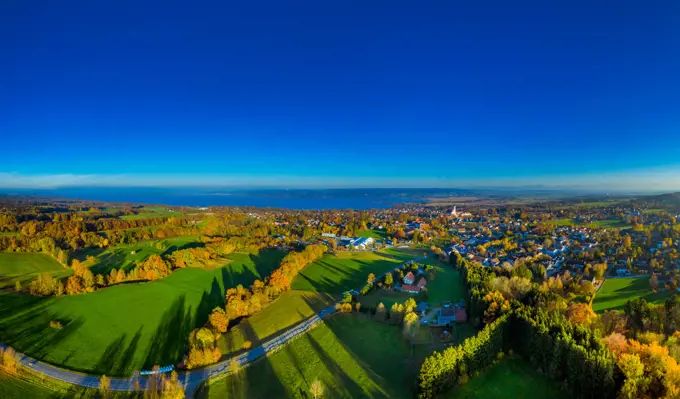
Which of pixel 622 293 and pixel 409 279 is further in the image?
pixel 409 279

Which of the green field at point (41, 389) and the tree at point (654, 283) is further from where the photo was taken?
the tree at point (654, 283)

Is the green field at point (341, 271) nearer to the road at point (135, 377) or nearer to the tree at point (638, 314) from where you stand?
the road at point (135, 377)

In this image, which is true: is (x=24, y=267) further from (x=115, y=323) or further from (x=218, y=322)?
(x=218, y=322)

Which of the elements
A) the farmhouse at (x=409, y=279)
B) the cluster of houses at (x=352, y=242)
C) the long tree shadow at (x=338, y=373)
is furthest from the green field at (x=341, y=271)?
the long tree shadow at (x=338, y=373)

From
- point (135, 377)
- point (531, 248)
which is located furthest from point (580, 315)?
point (531, 248)

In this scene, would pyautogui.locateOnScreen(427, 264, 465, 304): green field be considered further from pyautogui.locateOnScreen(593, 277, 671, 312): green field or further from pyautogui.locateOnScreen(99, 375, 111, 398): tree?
A: pyautogui.locateOnScreen(99, 375, 111, 398): tree
